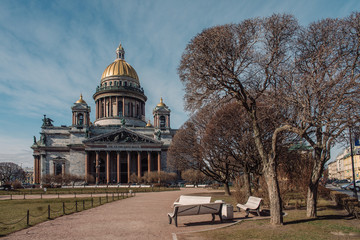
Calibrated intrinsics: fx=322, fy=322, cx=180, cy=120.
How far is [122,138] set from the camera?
75.6 m

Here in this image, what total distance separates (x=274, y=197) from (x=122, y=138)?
64.8 meters

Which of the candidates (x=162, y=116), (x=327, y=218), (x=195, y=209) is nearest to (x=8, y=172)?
(x=162, y=116)

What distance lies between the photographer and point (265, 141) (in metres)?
25.6

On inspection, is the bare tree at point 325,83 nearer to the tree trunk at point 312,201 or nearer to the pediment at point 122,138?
the tree trunk at point 312,201

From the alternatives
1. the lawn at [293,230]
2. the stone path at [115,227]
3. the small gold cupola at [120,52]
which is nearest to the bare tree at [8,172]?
the small gold cupola at [120,52]

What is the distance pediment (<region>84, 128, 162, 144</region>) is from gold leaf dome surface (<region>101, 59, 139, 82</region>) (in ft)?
65.6

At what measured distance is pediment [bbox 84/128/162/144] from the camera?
74.8m

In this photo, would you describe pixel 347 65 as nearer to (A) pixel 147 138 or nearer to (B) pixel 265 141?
(B) pixel 265 141

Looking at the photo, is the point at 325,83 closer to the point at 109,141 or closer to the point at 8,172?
the point at 109,141

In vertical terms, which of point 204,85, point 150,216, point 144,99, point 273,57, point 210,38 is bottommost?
point 150,216

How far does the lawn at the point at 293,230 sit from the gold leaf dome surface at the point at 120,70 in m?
79.1

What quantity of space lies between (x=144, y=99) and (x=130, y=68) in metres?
9.58

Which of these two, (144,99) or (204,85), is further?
(144,99)

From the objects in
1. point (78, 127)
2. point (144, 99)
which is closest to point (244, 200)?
point (78, 127)
